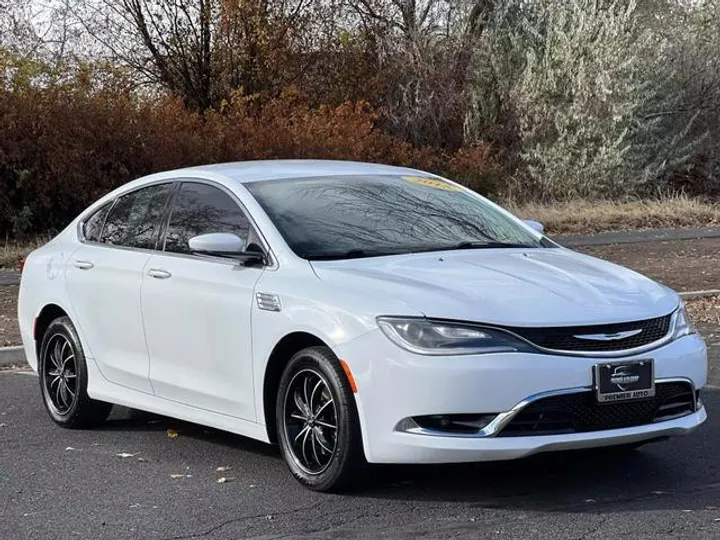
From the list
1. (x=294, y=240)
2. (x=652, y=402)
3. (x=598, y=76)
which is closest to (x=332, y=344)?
(x=294, y=240)

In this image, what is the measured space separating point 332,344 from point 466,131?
2668cm

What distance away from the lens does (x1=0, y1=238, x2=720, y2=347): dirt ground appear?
40.2 feet

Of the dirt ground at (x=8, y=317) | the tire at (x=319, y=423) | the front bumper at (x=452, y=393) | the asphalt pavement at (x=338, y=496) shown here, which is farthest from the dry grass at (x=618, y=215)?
the front bumper at (x=452, y=393)

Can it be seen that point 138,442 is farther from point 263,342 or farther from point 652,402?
point 652,402

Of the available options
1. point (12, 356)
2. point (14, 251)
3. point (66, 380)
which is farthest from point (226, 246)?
point (14, 251)

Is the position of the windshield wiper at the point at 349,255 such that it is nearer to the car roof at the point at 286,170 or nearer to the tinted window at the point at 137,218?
the car roof at the point at 286,170

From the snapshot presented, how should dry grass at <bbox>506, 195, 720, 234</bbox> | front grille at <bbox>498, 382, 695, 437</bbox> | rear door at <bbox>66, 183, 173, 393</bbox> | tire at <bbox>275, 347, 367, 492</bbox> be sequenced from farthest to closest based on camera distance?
dry grass at <bbox>506, 195, 720, 234</bbox> < rear door at <bbox>66, 183, 173, 393</bbox> < tire at <bbox>275, 347, 367, 492</bbox> < front grille at <bbox>498, 382, 695, 437</bbox>

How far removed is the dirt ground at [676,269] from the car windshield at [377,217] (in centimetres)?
453

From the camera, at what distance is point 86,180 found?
22156 millimetres

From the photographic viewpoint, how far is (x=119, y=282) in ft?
24.1

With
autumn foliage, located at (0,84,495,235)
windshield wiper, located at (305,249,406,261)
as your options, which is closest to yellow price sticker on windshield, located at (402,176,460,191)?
windshield wiper, located at (305,249,406,261)

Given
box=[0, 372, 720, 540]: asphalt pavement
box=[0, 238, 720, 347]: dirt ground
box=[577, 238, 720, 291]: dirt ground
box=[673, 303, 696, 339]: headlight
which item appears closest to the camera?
box=[0, 372, 720, 540]: asphalt pavement

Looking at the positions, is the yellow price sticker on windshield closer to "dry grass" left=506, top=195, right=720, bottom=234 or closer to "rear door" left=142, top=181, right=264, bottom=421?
"rear door" left=142, top=181, right=264, bottom=421

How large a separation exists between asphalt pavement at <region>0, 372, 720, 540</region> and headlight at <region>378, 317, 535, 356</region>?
72cm
